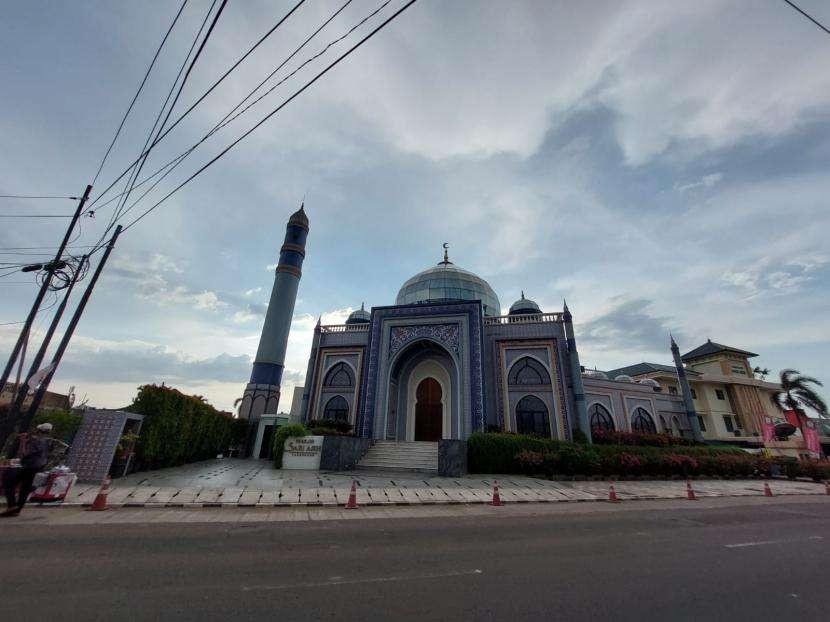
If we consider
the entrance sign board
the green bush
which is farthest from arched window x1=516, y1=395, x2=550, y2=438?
the green bush

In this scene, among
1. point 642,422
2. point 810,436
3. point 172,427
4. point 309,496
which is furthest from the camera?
point 810,436

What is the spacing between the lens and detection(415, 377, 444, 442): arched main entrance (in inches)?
886

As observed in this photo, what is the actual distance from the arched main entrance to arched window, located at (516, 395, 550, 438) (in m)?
4.72

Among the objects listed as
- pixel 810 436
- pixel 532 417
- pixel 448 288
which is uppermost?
pixel 448 288

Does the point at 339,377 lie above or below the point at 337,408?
above

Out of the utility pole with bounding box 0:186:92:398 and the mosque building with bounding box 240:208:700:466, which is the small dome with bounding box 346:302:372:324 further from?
the utility pole with bounding box 0:186:92:398

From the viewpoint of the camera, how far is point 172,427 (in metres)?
13.9

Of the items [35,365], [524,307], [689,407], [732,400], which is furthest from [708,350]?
[35,365]

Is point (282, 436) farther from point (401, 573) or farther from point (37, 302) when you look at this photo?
point (401, 573)

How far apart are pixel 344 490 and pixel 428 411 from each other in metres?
→ 12.8

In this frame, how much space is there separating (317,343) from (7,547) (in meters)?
20.2

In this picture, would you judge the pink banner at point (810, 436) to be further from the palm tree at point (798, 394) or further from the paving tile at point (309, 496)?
the paving tile at point (309, 496)

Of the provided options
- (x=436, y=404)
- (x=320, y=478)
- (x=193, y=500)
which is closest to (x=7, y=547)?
(x=193, y=500)

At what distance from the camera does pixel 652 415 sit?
2652cm
